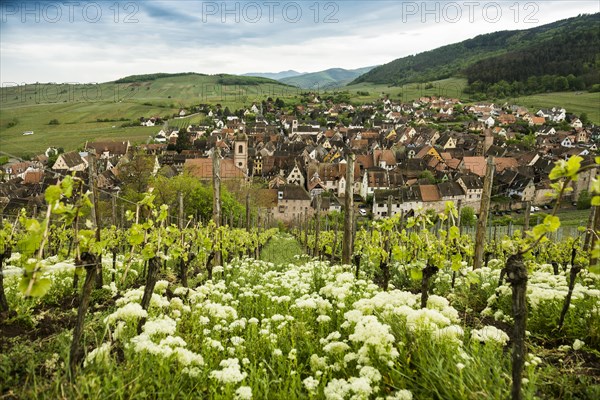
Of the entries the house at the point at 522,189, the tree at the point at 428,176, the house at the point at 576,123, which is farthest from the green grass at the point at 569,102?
the tree at the point at 428,176

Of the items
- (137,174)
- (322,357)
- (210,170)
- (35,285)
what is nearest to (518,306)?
(322,357)

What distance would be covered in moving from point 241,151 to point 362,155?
34.9 metres

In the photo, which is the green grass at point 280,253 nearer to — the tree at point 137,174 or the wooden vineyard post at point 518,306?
the wooden vineyard post at point 518,306

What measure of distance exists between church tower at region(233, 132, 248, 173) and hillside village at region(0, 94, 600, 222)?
23 centimetres

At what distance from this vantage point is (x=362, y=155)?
10719 cm

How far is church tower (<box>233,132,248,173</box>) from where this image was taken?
289 feet

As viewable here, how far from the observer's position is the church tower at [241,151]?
289ft

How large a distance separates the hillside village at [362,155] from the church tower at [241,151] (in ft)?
0.75

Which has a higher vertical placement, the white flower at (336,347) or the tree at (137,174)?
the white flower at (336,347)

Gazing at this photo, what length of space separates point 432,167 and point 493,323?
93.3 meters

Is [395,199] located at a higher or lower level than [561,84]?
Result: lower

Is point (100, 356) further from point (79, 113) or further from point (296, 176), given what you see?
point (79, 113)

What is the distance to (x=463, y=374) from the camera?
4.45 meters

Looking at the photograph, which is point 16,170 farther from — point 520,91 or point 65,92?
point 520,91
